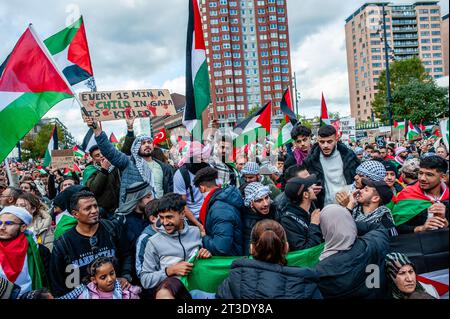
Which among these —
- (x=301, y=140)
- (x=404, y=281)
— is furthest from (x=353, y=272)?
(x=301, y=140)

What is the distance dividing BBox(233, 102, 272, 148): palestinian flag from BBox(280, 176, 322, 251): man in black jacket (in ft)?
15.4

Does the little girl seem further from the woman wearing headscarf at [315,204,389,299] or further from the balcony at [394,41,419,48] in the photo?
the balcony at [394,41,419,48]

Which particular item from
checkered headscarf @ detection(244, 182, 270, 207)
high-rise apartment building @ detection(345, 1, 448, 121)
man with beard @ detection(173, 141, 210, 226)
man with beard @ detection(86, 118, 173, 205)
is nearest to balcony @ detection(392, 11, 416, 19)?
high-rise apartment building @ detection(345, 1, 448, 121)

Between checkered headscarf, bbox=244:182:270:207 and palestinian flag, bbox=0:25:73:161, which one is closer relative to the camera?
checkered headscarf, bbox=244:182:270:207

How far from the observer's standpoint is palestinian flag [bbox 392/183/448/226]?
341 centimetres

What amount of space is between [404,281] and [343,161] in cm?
186

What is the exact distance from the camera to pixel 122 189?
4523mm

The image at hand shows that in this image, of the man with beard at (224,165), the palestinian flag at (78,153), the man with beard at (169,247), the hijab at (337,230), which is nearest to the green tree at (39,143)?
the palestinian flag at (78,153)

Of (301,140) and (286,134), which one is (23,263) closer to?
(301,140)

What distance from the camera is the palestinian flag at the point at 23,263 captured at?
309 cm

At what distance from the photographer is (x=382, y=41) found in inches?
671

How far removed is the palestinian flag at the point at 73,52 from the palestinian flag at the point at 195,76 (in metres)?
1.60
